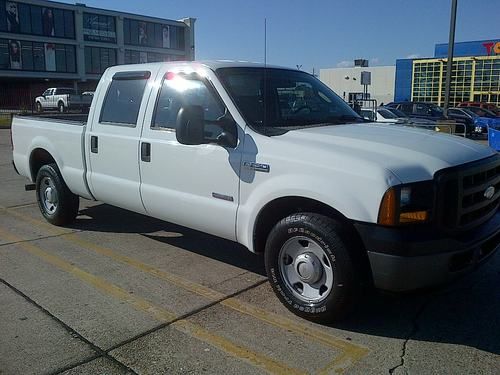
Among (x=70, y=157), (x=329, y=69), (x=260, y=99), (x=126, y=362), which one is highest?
(x=329, y=69)

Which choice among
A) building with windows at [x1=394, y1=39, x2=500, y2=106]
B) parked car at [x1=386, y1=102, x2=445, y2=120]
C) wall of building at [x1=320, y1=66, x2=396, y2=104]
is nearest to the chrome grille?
parked car at [x1=386, y1=102, x2=445, y2=120]

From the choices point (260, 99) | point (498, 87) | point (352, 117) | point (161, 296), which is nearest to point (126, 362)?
point (161, 296)

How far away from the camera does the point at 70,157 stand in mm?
5898

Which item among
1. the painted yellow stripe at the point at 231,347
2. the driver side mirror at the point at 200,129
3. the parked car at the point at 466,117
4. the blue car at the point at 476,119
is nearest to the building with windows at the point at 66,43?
the parked car at the point at 466,117

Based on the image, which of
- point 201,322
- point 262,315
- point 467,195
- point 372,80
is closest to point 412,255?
point 467,195

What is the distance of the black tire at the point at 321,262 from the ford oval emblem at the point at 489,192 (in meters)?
1.16

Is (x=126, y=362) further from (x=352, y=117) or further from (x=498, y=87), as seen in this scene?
(x=498, y=87)

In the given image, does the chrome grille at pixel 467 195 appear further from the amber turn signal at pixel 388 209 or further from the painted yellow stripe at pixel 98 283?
the painted yellow stripe at pixel 98 283

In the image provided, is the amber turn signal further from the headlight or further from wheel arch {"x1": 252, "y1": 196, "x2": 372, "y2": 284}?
wheel arch {"x1": 252, "y1": 196, "x2": 372, "y2": 284}

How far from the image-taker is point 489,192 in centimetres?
378

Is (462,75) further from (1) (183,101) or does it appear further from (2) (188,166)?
(2) (188,166)

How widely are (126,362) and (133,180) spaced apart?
2231 millimetres

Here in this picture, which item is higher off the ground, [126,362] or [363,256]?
[363,256]

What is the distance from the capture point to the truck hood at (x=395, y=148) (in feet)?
10.9
